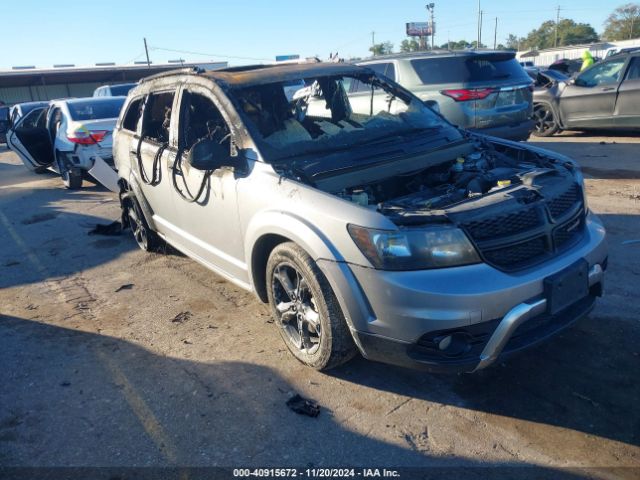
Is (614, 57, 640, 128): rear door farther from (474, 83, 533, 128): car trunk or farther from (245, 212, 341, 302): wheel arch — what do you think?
(245, 212, 341, 302): wheel arch

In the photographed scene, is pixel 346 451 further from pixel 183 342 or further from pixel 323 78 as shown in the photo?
pixel 323 78

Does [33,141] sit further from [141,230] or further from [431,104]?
[431,104]

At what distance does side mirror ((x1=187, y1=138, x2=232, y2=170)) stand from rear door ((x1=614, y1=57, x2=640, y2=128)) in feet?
31.2

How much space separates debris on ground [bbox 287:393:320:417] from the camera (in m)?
3.02

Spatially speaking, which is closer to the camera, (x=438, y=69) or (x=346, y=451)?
(x=346, y=451)

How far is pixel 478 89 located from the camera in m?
7.97

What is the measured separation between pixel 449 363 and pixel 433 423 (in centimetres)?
40

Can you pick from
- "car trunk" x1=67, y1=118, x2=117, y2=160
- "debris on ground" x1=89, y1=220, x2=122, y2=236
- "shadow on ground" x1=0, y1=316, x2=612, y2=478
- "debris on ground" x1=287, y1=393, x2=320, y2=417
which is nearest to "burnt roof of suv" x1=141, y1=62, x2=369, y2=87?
"shadow on ground" x1=0, y1=316, x2=612, y2=478

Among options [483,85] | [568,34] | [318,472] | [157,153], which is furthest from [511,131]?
[568,34]

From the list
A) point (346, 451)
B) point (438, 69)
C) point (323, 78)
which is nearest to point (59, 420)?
point (346, 451)

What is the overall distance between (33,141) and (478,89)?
29.1ft

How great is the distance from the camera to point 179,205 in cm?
457

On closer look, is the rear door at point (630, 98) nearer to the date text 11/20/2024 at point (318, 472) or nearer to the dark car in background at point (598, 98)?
the dark car in background at point (598, 98)

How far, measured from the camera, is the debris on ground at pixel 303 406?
3.02 metres
